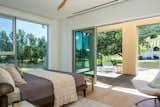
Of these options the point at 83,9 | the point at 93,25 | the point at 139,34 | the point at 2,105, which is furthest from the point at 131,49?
the point at 2,105

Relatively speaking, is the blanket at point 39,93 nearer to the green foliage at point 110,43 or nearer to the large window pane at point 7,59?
the large window pane at point 7,59

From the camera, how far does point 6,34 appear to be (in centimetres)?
427

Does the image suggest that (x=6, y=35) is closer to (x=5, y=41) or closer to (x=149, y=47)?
(x=5, y=41)

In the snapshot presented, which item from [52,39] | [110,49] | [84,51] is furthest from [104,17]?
[110,49]

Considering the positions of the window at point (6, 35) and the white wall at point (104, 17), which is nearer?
the white wall at point (104, 17)

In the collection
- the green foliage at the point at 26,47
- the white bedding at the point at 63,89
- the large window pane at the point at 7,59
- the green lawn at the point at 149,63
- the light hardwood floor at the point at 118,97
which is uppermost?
the green foliage at the point at 26,47

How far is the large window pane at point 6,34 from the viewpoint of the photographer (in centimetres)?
418

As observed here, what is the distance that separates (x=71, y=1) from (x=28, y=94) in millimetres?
2633

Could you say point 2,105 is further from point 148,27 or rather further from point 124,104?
point 148,27

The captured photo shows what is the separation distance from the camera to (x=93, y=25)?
15.1 feet

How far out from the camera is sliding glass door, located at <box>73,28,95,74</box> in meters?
4.89

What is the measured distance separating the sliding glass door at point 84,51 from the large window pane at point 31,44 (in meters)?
1.20

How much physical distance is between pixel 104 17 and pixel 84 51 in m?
1.48

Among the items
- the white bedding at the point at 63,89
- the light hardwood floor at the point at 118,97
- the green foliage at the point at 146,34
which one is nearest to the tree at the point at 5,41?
the white bedding at the point at 63,89
